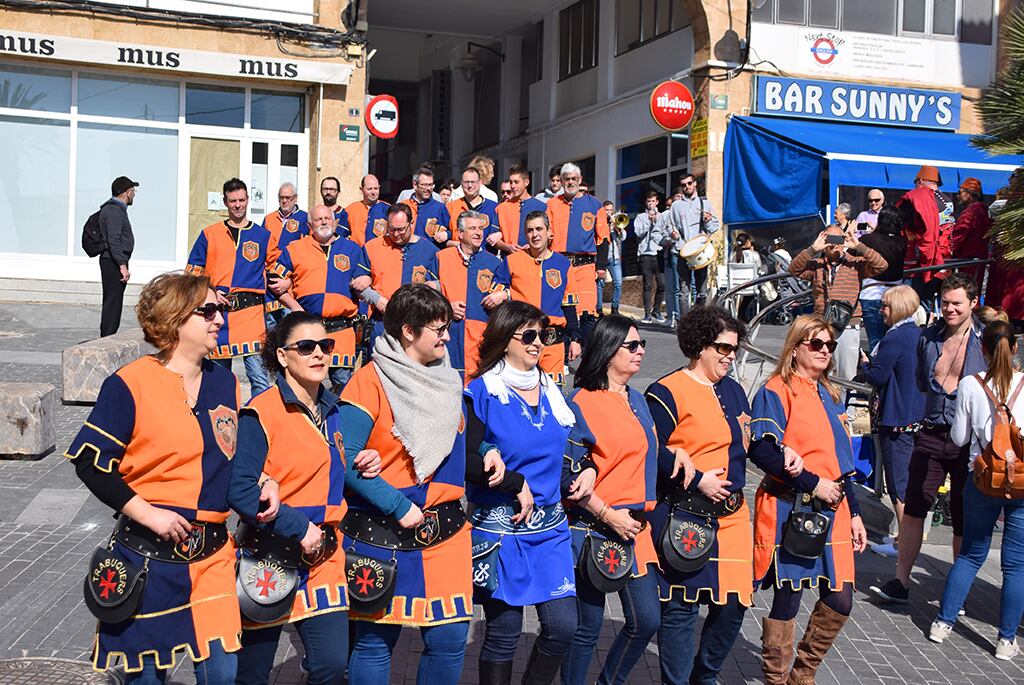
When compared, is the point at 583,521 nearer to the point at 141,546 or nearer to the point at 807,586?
the point at 807,586

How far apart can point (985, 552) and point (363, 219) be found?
8.04 m

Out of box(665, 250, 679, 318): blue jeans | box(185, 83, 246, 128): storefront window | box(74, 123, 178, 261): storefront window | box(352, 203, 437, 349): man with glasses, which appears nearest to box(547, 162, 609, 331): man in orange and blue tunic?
box(352, 203, 437, 349): man with glasses

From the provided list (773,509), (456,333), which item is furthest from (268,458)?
(456,333)

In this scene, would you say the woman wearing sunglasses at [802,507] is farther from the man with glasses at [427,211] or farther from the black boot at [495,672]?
the man with glasses at [427,211]

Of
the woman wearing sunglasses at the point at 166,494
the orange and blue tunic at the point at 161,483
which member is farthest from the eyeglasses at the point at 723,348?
the orange and blue tunic at the point at 161,483

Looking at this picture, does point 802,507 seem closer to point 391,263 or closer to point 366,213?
point 391,263

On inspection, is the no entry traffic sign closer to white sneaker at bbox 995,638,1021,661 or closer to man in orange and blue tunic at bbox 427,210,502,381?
man in orange and blue tunic at bbox 427,210,502,381

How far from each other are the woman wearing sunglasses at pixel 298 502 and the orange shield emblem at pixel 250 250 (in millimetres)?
6088

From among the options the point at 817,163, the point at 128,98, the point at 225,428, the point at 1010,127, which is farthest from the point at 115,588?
the point at 128,98

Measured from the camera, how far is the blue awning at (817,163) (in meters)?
20.1

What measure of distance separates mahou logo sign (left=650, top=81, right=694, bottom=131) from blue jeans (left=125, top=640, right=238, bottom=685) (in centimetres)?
1842

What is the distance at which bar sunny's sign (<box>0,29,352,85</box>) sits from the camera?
1941 cm

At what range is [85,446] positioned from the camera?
3.80m

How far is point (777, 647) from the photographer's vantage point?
17.7ft
